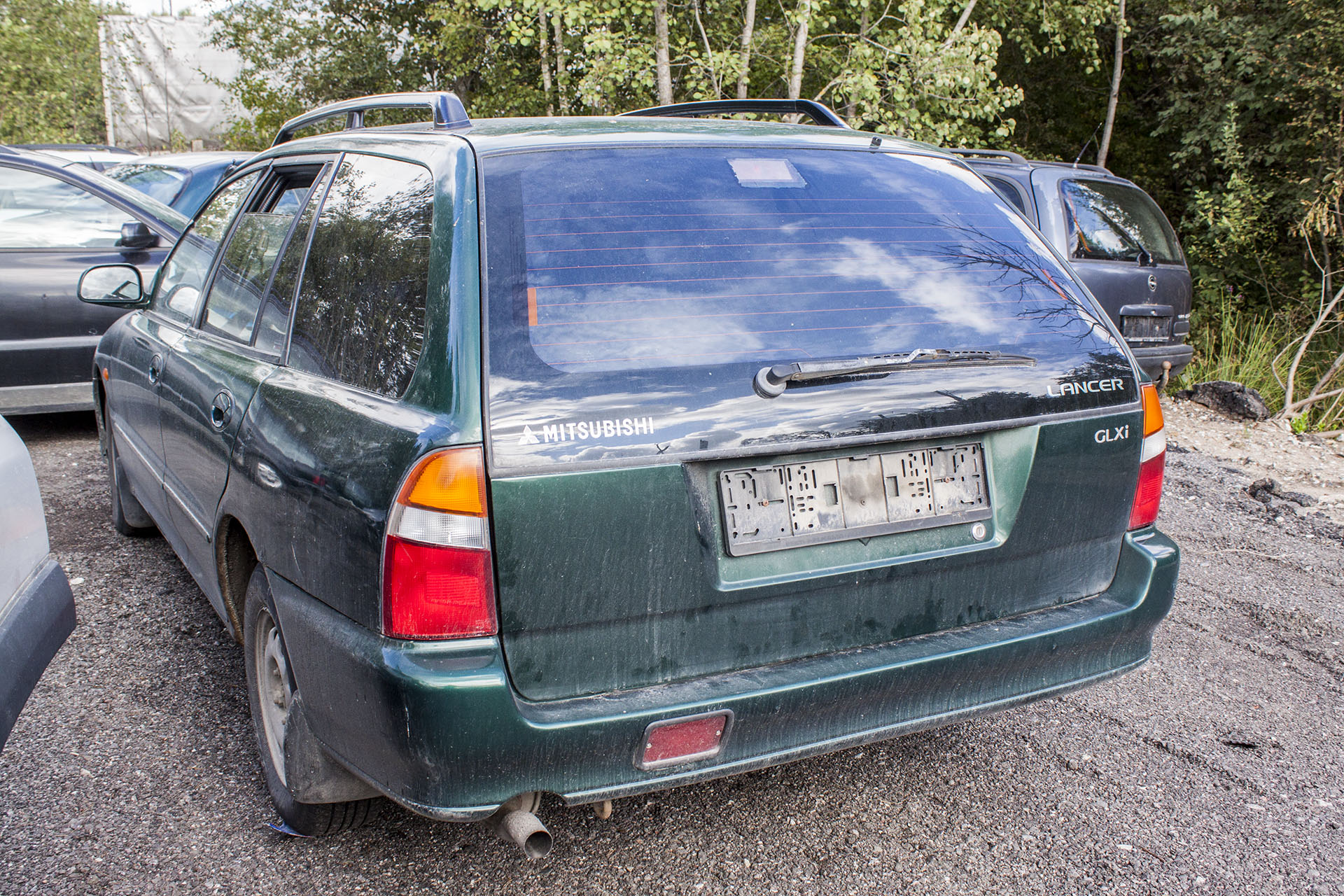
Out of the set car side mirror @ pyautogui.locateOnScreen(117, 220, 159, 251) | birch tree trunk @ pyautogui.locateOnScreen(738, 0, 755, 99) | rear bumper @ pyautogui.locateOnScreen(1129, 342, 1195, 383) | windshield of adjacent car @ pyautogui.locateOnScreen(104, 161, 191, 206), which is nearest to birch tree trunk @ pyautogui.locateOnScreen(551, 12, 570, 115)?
birch tree trunk @ pyautogui.locateOnScreen(738, 0, 755, 99)

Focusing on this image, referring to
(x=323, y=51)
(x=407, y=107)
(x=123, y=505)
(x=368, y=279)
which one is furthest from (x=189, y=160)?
(x=323, y=51)

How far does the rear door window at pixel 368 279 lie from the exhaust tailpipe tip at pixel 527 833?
0.86 meters

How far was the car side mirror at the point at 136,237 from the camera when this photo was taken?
6227 mm

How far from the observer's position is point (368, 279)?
2.26 metres

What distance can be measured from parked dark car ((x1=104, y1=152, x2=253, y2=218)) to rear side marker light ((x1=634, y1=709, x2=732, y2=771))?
812 centimetres

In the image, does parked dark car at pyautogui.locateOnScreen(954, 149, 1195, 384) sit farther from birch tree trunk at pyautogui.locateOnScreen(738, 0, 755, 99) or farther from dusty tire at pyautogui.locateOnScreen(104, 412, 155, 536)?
dusty tire at pyautogui.locateOnScreen(104, 412, 155, 536)

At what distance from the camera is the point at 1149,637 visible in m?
2.51

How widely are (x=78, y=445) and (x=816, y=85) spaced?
936 centimetres

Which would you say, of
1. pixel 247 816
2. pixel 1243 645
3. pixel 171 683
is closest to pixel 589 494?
pixel 247 816

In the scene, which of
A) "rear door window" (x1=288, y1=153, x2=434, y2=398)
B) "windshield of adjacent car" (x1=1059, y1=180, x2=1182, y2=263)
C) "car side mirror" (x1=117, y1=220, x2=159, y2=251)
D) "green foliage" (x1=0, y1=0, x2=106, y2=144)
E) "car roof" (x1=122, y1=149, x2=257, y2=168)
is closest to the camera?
"rear door window" (x1=288, y1=153, x2=434, y2=398)

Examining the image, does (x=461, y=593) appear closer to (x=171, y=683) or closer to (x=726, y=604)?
(x=726, y=604)

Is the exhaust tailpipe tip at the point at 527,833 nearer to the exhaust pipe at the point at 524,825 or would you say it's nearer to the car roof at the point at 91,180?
the exhaust pipe at the point at 524,825

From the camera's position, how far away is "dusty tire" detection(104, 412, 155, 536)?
438 cm

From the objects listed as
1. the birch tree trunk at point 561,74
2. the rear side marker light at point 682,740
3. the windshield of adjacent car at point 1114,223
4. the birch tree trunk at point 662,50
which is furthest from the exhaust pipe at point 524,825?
the birch tree trunk at point 561,74
